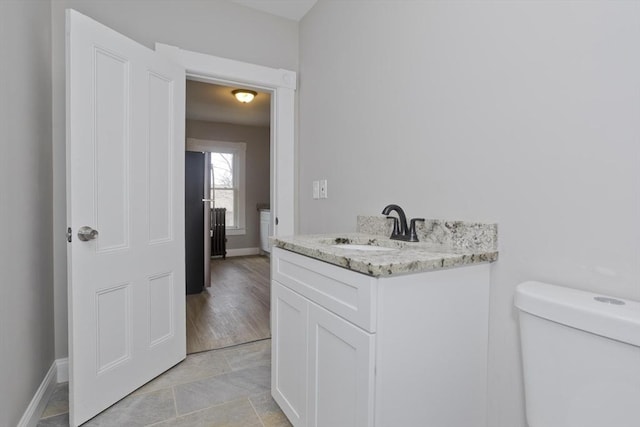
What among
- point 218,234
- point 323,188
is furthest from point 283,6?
point 218,234

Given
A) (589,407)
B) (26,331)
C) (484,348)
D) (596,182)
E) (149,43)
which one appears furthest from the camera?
(149,43)

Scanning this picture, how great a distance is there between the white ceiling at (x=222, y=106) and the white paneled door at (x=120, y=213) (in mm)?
2053

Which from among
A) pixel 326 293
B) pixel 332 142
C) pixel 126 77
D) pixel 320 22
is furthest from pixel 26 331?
pixel 320 22

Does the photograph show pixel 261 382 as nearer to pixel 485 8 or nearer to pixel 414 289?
pixel 414 289

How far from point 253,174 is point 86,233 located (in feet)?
15.5

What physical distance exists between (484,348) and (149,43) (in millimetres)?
2416

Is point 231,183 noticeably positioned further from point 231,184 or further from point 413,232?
point 413,232

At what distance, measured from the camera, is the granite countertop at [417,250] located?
95 centimetres

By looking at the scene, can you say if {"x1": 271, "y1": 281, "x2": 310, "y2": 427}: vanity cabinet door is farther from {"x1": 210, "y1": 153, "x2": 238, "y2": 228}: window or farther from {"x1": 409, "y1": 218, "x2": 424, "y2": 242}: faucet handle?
{"x1": 210, "y1": 153, "x2": 238, "y2": 228}: window

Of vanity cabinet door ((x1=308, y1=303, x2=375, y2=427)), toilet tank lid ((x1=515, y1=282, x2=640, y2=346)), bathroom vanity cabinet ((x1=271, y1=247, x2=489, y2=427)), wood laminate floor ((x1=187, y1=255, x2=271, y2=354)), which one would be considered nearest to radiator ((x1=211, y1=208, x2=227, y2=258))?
wood laminate floor ((x1=187, y1=255, x2=271, y2=354))

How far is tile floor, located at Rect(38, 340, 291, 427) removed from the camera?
153cm

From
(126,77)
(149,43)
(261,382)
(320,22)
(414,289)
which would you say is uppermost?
(320,22)

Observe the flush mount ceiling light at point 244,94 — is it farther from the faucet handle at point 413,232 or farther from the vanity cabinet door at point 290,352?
the faucet handle at point 413,232

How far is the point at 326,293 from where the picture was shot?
3.77ft
